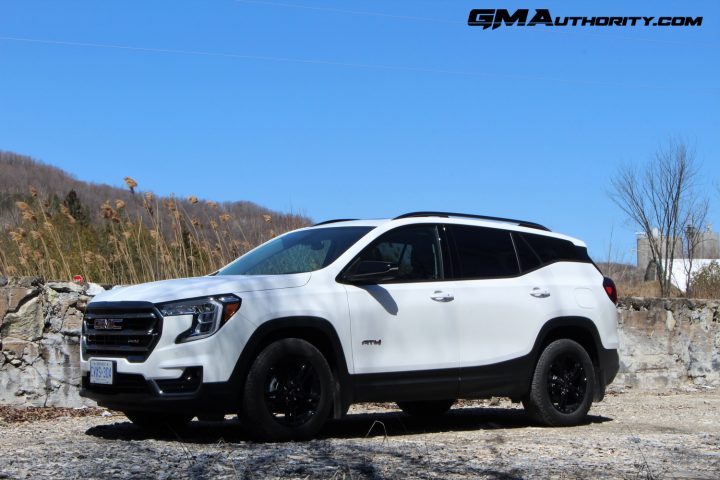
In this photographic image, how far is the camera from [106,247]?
1309cm

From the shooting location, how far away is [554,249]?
9836mm

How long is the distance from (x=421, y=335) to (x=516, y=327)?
1052mm

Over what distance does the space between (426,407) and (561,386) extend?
140cm

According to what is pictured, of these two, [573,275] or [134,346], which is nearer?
[134,346]

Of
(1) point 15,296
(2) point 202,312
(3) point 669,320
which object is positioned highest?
(1) point 15,296

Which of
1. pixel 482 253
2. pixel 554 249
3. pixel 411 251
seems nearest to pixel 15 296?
pixel 411 251

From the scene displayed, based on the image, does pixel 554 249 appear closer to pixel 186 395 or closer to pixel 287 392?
pixel 287 392

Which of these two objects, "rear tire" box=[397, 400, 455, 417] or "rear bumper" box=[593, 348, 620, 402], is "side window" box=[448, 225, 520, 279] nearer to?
"rear bumper" box=[593, 348, 620, 402]

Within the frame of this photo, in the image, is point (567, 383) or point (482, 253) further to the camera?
point (567, 383)

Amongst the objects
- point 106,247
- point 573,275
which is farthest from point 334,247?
point 106,247

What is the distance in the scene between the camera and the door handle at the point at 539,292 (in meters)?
9.28

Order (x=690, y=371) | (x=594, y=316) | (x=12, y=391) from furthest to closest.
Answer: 1. (x=690, y=371)
2. (x=12, y=391)
3. (x=594, y=316)

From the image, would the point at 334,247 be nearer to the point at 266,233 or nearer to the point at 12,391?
the point at 12,391

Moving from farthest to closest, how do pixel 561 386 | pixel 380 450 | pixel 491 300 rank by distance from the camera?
1. pixel 561 386
2. pixel 491 300
3. pixel 380 450
